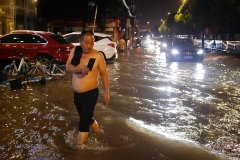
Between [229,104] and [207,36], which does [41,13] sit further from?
[207,36]

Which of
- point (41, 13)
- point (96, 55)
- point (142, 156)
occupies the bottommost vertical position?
point (142, 156)

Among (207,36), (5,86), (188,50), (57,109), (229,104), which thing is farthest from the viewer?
(207,36)

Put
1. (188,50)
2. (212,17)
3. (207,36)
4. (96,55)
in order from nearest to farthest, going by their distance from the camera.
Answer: (96,55)
(188,50)
(212,17)
(207,36)

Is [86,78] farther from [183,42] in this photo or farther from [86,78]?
[183,42]

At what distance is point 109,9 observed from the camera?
107ft

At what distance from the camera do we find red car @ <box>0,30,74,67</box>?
1555 cm

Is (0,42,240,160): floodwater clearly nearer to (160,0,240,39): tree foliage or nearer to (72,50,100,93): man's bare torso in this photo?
(72,50,100,93): man's bare torso

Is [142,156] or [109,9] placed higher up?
[109,9]

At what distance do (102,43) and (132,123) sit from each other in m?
13.7

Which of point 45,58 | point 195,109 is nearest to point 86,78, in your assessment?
point 195,109

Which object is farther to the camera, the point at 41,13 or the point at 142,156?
the point at 41,13

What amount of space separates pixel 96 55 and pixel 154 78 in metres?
9.33

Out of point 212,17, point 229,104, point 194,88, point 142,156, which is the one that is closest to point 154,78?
point 194,88

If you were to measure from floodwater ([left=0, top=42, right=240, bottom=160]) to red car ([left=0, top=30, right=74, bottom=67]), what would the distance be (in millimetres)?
3838
